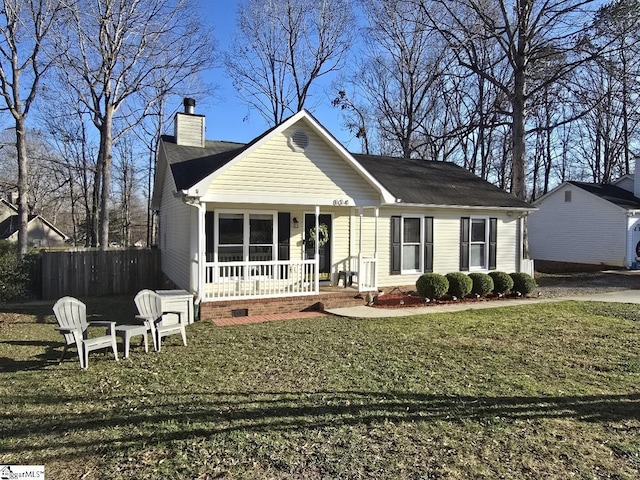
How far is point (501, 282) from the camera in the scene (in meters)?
Answer: 13.4

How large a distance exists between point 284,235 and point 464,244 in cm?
648

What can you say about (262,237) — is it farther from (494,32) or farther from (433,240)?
(494,32)

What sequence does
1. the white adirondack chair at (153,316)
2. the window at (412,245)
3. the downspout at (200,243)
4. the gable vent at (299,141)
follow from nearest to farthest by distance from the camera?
the white adirondack chair at (153,316)
the downspout at (200,243)
the gable vent at (299,141)
the window at (412,245)

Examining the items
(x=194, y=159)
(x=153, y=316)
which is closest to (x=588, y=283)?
(x=194, y=159)

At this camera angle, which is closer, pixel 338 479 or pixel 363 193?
pixel 338 479

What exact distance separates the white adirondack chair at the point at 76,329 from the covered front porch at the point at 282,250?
137 inches

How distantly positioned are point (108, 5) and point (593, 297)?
774 inches

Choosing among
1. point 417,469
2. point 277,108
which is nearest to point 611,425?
point 417,469

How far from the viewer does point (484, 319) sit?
10141mm

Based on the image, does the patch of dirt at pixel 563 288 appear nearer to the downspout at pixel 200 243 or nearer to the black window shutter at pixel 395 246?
the black window shutter at pixel 395 246

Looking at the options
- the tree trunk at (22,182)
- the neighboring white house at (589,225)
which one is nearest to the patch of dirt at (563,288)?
the neighboring white house at (589,225)

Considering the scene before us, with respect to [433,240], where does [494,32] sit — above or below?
above

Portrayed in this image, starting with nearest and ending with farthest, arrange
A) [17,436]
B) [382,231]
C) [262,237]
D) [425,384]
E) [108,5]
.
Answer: [17,436] < [425,384] < [262,237] < [382,231] < [108,5]

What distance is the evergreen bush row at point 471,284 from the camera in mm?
12281
